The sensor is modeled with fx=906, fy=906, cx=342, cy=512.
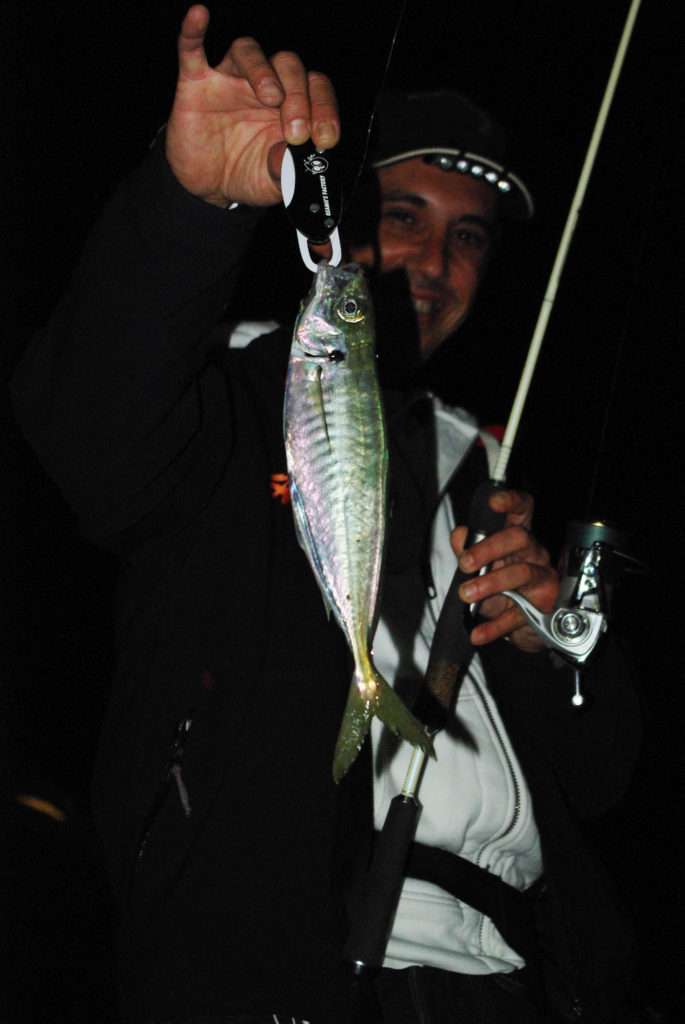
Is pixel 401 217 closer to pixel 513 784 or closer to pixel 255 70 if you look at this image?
pixel 255 70

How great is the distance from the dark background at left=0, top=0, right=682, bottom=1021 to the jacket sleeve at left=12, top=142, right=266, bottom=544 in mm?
1584

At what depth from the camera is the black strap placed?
1.70m

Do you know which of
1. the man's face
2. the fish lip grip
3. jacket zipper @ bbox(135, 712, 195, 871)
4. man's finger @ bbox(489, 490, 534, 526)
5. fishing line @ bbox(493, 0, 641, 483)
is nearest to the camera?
the fish lip grip

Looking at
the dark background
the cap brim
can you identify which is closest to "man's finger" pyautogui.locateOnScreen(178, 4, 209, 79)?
the cap brim

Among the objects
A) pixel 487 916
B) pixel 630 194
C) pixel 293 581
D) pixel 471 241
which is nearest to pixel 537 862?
pixel 487 916

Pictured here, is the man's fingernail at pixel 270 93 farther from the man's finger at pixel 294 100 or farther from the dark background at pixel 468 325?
the dark background at pixel 468 325

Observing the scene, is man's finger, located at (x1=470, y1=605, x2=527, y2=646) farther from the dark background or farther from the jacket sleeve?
the dark background

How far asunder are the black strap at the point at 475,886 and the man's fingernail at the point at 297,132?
123 centimetres

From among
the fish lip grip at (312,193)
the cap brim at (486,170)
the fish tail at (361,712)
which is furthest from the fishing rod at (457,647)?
the cap brim at (486,170)

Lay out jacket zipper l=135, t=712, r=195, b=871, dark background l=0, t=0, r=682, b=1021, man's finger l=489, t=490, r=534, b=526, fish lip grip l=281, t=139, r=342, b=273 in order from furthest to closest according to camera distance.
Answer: dark background l=0, t=0, r=682, b=1021 < man's finger l=489, t=490, r=534, b=526 < jacket zipper l=135, t=712, r=195, b=871 < fish lip grip l=281, t=139, r=342, b=273

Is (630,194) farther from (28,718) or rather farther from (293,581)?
(28,718)

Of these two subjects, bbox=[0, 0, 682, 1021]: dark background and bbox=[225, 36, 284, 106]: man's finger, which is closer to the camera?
bbox=[225, 36, 284, 106]: man's finger

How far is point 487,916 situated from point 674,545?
12.7ft

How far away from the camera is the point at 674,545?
5.19 m
